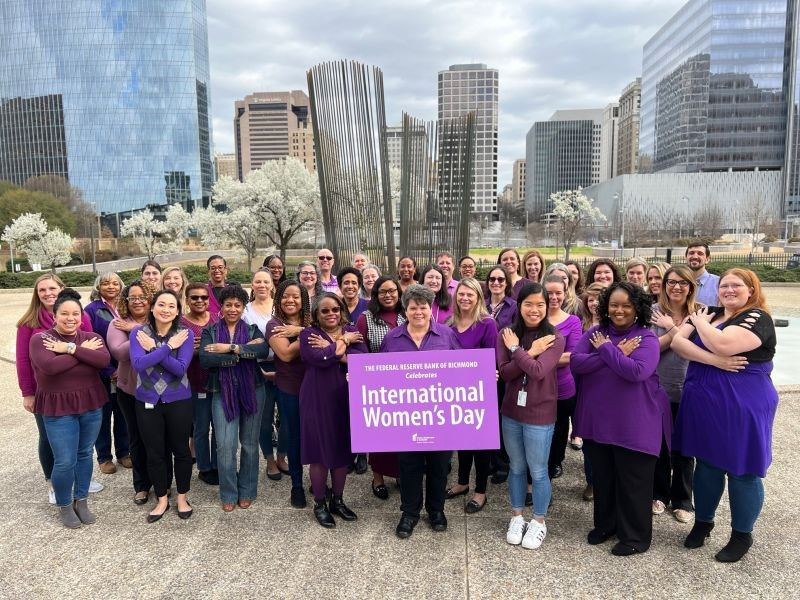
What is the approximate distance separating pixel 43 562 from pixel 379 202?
7.58 m

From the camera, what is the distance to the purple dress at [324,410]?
382cm

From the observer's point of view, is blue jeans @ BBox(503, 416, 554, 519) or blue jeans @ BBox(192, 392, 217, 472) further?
blue jeans @ BBox(192, 392, 217, 472)

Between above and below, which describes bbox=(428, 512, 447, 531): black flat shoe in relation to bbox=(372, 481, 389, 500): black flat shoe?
above

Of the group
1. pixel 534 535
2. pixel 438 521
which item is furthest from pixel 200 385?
pixel 534 535

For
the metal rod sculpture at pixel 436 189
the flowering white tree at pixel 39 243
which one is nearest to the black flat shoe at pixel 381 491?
the metal rod sculpture at pixel 436 189

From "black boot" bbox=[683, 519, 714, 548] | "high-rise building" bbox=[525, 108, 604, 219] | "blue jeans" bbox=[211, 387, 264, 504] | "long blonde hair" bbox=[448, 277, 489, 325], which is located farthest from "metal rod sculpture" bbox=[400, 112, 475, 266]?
"high-rise building" bbox=[525, 108, 604, 219]

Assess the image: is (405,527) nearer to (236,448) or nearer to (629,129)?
(236,448)

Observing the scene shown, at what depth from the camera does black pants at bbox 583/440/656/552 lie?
3432 millimetres

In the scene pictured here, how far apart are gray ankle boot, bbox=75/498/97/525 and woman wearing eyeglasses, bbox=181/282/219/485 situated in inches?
35.4

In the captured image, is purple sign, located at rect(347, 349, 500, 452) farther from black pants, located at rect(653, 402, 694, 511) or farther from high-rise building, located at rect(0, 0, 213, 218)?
high-rise building, located at rect(0, 0, 213, 218)

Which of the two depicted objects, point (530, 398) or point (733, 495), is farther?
point (530, 398)

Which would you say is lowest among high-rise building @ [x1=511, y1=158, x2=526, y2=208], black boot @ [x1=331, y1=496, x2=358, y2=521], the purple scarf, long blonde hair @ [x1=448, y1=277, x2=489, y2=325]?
black boot @ [x1=331, y1=496, x2=358, y2=521]

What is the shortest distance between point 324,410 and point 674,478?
8.99 feet

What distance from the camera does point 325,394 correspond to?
3.82m
